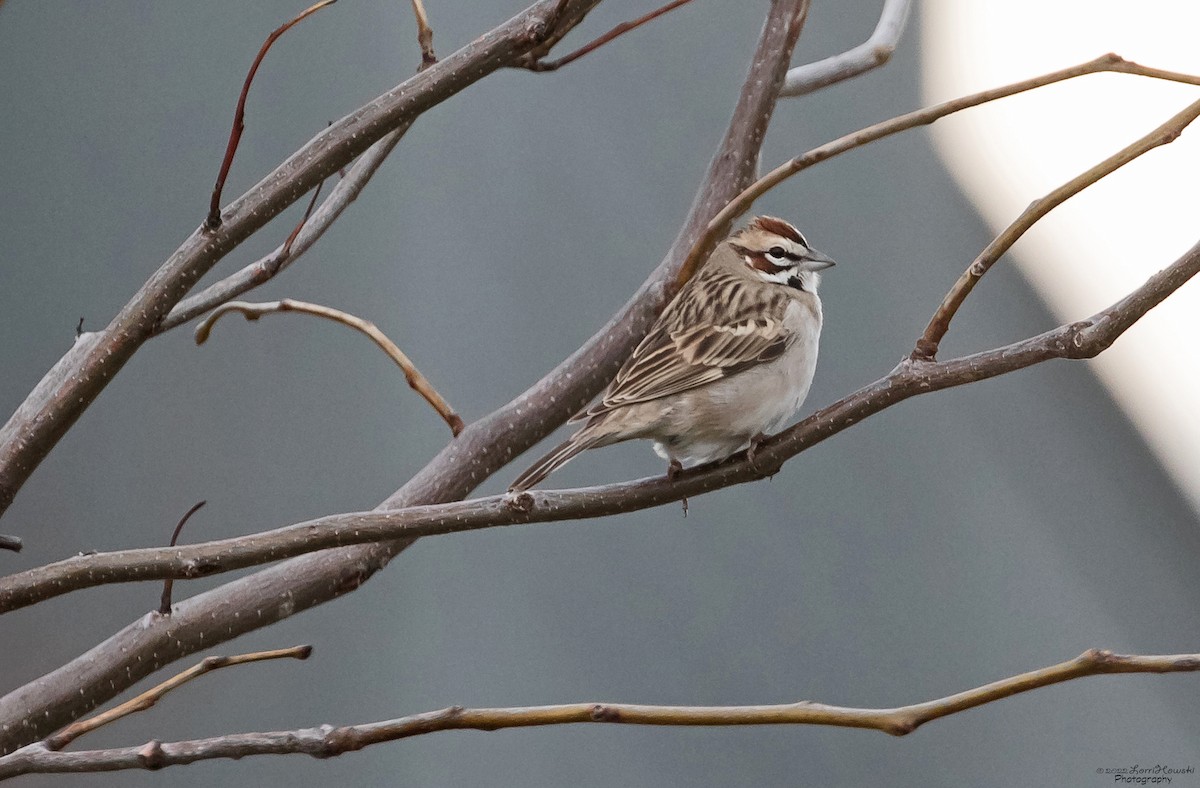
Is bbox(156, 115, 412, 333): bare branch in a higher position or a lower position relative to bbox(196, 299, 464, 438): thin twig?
higher

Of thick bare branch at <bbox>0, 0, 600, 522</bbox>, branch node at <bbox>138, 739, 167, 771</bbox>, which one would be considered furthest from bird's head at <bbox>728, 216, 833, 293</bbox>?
branch node at <bbox>138, 739, 167, 771</bbox>

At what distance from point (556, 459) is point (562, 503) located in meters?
0.27

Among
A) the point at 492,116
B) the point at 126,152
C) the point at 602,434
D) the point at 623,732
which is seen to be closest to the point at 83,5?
the point at 126,152

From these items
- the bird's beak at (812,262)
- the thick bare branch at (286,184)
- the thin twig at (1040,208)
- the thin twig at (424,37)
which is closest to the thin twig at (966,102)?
the thin twig at (1040,208)

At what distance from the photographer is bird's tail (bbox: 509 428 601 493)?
91 cm

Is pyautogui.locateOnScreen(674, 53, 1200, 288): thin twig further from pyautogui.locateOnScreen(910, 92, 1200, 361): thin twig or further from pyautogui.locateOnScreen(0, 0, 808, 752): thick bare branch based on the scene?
pyautogui.locateOnScreen(0, 0, 808, 752): thick bare branch

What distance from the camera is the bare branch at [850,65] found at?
42.7 inches

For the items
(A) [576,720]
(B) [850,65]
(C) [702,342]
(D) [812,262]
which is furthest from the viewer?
(D) [812,262]

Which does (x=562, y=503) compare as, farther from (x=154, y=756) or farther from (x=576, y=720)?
(x=154, y=756)

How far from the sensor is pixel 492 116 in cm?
235

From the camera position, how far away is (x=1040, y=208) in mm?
692

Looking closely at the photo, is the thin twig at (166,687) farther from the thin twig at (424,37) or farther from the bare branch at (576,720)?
the thin twig at (424,37)

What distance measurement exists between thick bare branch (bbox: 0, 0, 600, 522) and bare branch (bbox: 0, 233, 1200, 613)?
13 cm

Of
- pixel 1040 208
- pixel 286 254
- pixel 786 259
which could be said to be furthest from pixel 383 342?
pixel 786 259
